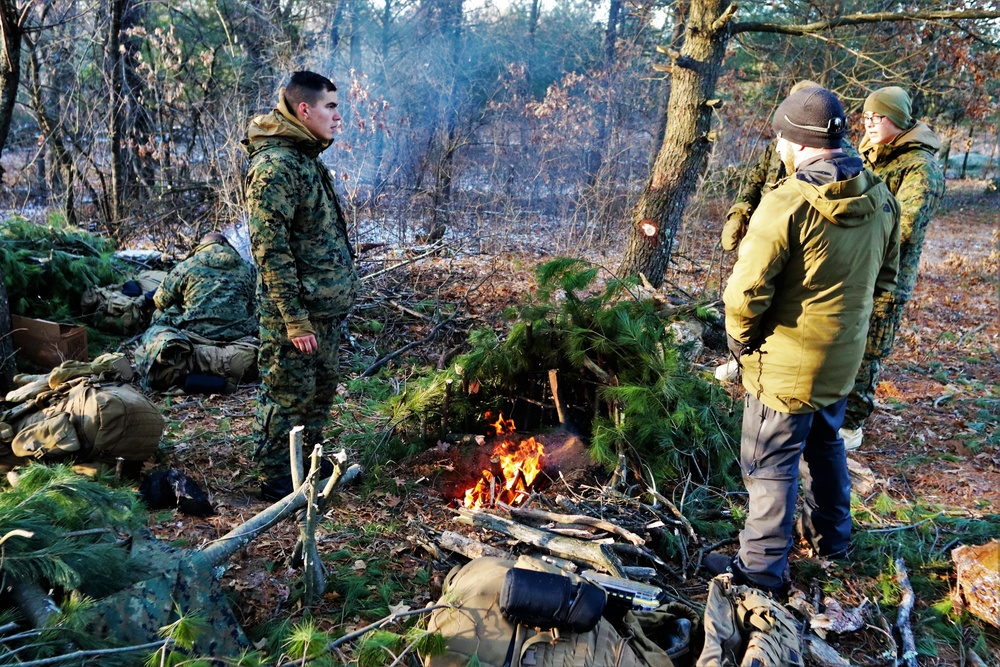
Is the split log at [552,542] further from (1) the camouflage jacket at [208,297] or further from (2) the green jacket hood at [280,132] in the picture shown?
(1) the camouflage jacket at [208,297]

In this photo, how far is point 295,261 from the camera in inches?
146

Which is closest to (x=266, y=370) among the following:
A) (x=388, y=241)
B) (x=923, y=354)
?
(x=388, y=241)

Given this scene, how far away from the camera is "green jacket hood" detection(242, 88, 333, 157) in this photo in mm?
3602

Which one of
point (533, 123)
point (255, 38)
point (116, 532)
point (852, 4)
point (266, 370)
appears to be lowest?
point (116, 532)

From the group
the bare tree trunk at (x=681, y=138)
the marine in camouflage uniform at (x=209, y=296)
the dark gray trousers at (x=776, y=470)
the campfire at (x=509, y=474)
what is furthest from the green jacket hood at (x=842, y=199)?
the marine in camouflage uniform at (x=209, y=296)

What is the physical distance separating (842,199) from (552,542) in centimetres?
222

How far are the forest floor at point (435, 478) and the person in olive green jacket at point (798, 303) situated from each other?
26.5 inches

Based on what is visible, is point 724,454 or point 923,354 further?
point 923,354

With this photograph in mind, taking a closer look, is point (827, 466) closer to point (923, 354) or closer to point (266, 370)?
point (266, 370)

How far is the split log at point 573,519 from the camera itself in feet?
11.4

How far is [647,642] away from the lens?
8.57 feet

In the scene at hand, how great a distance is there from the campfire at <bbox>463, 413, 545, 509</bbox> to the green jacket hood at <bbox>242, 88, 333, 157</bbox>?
7.71 feet

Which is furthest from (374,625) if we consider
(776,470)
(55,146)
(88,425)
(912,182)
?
(55,146)

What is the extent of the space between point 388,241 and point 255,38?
551cm
